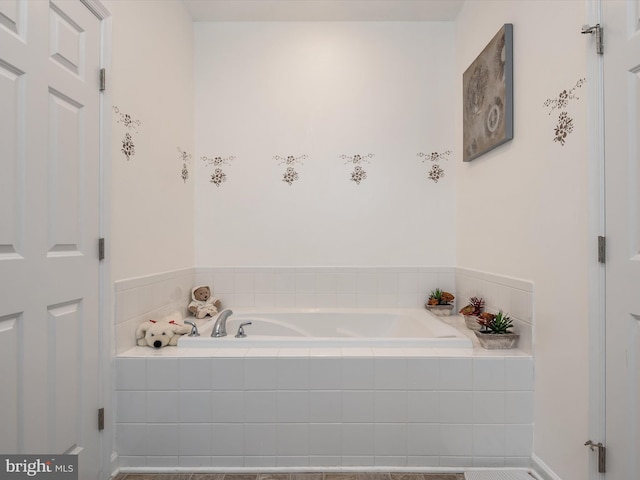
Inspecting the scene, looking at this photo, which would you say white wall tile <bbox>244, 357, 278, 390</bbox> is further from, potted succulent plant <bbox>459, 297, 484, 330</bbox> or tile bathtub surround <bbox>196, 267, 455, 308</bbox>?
potted succulent plant <bbox>459, 297, 484, 330</bbox>

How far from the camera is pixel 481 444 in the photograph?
5.65 ft

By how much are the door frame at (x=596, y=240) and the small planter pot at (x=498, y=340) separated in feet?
1.50

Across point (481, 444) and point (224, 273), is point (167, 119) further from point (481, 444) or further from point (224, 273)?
point (481, 444)

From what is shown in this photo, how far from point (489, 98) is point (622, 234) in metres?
1.18

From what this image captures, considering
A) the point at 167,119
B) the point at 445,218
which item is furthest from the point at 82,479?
the point at 445,218

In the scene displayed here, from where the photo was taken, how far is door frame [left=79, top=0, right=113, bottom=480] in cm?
165

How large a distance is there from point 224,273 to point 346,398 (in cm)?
139

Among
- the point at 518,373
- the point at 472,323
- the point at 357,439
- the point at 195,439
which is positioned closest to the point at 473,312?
the point at 472,323

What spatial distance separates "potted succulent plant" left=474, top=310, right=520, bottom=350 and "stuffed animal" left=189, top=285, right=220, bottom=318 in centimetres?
164

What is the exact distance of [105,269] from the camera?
167 centimetres

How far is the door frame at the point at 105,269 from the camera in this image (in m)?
1.65

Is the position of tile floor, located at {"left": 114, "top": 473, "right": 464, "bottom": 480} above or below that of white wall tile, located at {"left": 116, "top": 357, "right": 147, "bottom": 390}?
below

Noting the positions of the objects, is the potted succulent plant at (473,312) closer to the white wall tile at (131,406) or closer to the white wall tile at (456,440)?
the white wall tile at (456,440)
